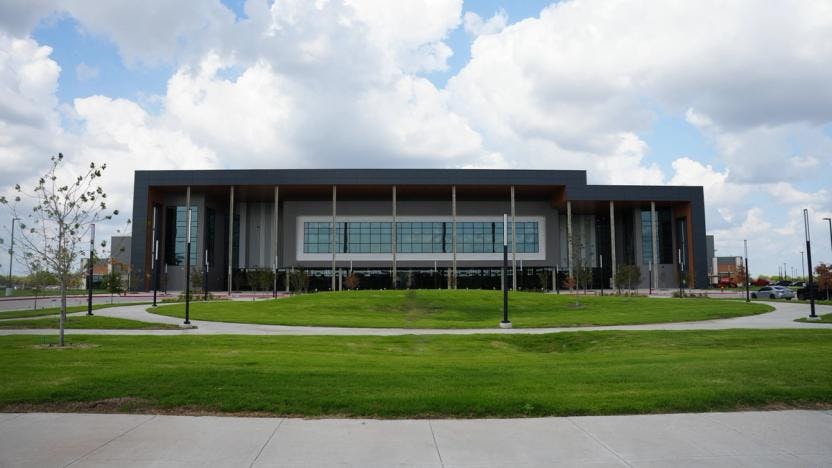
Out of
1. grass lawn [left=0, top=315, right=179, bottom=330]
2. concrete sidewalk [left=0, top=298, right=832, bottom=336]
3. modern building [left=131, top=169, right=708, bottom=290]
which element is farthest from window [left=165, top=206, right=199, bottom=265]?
grass lawn [left=0, top=315, right=179, bottom=330]

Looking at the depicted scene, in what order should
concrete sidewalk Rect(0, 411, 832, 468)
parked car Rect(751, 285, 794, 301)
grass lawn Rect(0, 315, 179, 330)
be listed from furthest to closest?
parked car Rect(751, 285, 794, 301) → grass lawn Rect(0, 315, 179, 330) → concrete sidewalk Rect(0, 411, 832, 468)

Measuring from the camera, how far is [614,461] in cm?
645

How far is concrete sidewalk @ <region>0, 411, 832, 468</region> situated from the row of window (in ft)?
240

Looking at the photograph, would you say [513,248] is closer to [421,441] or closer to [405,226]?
[405,226]

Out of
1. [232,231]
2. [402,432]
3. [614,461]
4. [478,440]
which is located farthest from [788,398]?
[232,231]

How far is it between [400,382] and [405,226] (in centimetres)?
7203

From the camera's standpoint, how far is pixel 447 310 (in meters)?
39.0

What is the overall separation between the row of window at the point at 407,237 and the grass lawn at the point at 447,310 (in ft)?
116

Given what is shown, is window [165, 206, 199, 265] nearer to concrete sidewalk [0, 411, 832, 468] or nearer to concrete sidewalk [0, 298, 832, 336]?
concrete sidewalk [0, 298, 832, 336]

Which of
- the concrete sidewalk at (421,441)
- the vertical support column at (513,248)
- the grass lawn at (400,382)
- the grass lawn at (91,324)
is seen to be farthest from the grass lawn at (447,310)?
the vertical support column at (513,248)

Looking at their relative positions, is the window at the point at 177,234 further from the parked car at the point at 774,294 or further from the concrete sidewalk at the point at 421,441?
the concrete sidewalk at the point at 421,441

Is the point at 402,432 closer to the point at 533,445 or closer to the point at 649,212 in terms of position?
the point at 533,445

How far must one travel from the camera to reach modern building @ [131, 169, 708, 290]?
2955 inches

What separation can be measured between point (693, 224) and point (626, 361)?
75160 millimetres
